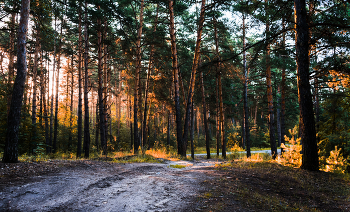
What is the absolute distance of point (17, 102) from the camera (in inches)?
254

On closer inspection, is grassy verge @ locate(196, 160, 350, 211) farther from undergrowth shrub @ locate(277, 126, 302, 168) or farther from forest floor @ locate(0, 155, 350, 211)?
undergrowth shrub @ locate(277, 126, 302, 168)

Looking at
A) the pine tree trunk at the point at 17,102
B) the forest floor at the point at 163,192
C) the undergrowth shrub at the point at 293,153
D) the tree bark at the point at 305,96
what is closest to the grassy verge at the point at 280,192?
the forest floor at the point at 163,192

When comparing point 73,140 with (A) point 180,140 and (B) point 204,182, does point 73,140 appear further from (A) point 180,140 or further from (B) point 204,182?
(B) point 204,182

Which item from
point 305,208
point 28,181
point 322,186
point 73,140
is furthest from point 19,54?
point 73,140

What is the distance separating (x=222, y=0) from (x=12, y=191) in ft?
38.9

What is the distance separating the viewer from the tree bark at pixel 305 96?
6.62m

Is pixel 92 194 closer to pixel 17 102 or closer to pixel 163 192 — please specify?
pixel 163 192

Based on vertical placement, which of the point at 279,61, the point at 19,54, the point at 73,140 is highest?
the point at 279,61

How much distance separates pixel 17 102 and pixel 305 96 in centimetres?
1031

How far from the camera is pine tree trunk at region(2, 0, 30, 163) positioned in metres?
6.17

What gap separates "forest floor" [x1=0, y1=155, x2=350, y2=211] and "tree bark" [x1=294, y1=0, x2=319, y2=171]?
26.9 inches

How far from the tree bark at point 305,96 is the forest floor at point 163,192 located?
0.68 m

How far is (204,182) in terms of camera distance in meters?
5.41

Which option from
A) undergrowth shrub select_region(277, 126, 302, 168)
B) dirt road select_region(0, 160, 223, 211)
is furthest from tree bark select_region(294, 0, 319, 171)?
dirt road select_region(0, 160, 223, 211)
